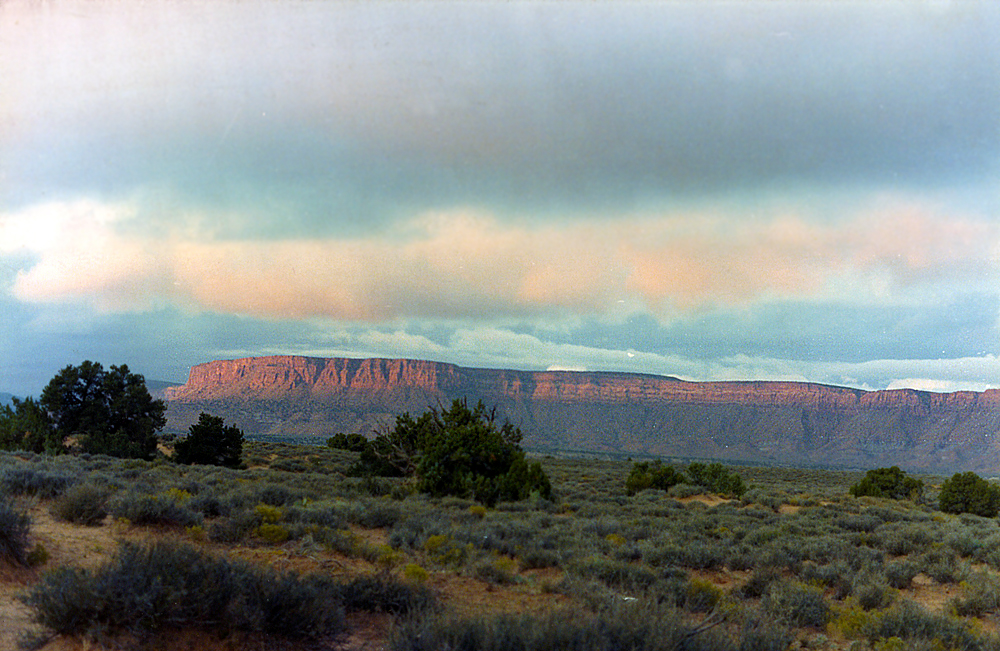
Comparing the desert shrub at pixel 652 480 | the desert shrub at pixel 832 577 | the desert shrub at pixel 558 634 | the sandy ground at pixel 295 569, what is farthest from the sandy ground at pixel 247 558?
the desert shrub at pixel 652 480

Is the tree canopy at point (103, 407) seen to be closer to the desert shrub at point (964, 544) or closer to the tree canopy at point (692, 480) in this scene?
the tree canopy at point (692, 480)

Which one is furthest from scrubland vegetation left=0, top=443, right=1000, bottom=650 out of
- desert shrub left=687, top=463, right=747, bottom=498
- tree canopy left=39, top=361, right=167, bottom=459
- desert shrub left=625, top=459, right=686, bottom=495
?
tree canopy left=39, top=361, right=167, bottom=459

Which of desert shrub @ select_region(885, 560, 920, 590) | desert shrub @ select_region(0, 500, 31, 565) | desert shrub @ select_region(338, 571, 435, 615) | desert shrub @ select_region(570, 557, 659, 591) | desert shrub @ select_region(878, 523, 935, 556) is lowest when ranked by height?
desert shrub @ select_region(878, 523, 935, 556)

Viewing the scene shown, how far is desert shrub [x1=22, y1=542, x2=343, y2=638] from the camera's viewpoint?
5.12 metres

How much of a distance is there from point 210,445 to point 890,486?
30154mm

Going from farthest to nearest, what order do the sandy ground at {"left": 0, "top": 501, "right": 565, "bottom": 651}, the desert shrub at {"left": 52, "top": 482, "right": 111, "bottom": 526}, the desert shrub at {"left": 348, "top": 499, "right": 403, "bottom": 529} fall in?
the desert shrub at {"left": 348, "top": 499, "right": 403, "bottom": 529}
the desert shrub at {"left": 52, "top": 482, "right": 111, "bottom": 526}
the sandy ground at {"left": 0, "top": 501, "right": 565, "bottom": 651}

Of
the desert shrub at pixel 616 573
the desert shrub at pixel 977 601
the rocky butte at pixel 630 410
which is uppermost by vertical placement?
the desert shrub at pixel 616 573

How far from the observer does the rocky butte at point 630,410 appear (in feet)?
365

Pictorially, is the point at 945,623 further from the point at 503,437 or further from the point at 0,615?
the point at 503,437

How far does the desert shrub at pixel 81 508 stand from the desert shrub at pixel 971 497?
25.9m

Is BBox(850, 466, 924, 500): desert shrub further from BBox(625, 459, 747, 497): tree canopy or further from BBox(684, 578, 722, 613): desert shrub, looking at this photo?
BBox(684, 578, 722, 613): desert shrub

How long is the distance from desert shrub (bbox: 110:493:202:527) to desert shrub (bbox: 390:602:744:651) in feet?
21.7

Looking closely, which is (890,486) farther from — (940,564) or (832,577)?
(832,577)

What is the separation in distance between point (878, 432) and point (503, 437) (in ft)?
419
